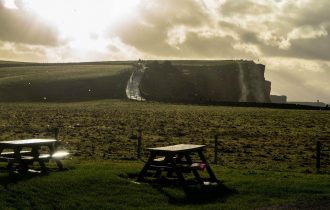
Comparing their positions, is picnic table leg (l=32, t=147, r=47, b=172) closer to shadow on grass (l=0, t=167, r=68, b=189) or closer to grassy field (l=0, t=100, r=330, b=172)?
shadow on grass (l=0, t=167, r=68, b=189)

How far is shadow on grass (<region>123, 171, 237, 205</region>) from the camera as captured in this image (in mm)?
17016

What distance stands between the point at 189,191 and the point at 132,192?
1988 mm

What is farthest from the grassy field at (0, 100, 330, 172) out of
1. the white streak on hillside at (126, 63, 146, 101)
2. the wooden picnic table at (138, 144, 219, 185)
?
the white streak on hillside at (126, 63, 146, 101)

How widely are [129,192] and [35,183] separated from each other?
3.13m

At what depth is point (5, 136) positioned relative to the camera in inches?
1508

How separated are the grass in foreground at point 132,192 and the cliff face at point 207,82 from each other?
379 feet

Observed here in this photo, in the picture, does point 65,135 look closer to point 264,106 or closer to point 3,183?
point 3,183

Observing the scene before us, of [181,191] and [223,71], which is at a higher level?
[223,71]

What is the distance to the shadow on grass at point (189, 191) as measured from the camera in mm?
17016

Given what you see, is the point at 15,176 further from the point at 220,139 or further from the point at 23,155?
the point at 220,139

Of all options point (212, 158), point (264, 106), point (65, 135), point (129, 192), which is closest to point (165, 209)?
point (129, 192)

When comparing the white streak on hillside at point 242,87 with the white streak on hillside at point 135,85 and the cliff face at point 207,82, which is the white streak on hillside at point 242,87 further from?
the white streak on hillside at point 135,85

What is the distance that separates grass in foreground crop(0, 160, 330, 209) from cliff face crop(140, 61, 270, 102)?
11538 centimetres

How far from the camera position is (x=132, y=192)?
17.6 m
